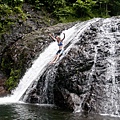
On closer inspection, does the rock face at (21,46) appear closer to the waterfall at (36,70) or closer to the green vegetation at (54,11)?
the green vegetation at (54,11)

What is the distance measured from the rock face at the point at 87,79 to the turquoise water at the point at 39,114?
2.49 ft

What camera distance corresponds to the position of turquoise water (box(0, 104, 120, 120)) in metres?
9.90

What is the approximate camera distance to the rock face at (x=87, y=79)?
1154 cm

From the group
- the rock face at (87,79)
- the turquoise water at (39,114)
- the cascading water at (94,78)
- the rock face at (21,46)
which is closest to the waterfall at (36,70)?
the cascading water at (94,78)

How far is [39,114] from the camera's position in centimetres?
1048

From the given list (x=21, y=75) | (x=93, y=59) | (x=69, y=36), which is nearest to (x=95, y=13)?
(x=69, y=36)

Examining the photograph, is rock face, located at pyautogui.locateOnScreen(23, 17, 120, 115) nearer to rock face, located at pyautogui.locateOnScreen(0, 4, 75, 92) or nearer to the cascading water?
the cascading water

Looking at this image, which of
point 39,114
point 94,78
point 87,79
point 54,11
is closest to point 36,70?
point 87,79

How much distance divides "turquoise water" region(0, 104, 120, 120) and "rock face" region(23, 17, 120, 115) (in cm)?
76

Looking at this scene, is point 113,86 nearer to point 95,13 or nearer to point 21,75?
point 21,75

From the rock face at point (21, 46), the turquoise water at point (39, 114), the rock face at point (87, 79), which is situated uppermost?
the rock face at point (21, 46)

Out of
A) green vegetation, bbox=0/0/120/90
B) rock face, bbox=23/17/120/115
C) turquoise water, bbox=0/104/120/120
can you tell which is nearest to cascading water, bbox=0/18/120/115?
rock face, bbox=23/17/120/115

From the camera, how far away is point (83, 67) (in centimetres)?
1271

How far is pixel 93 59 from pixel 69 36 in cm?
546
